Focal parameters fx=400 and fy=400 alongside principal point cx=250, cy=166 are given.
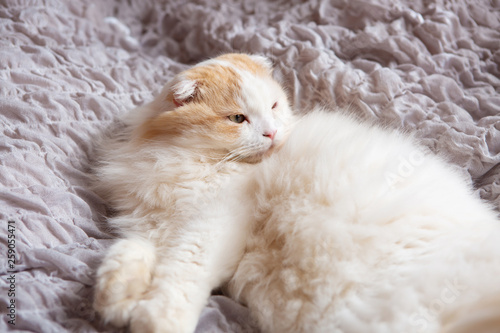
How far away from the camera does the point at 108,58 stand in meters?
2.01

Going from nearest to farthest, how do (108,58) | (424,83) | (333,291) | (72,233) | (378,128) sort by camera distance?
(333,291)
(72,233)
(378,128)
(424,83)
(108,58)

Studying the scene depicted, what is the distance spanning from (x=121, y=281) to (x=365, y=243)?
65 cm

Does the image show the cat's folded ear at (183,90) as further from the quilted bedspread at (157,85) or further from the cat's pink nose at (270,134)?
the quilted bedspread at (157,85)

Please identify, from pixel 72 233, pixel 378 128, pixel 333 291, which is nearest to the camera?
pixel 333 291

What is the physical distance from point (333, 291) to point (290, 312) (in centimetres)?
13

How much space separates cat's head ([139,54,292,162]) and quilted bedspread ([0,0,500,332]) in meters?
0.35

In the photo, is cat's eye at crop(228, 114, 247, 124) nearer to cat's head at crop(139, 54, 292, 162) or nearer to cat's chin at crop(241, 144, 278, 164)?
cat's head at crop(139, 54, 292, 162)

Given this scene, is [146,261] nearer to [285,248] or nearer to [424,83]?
[285,248]

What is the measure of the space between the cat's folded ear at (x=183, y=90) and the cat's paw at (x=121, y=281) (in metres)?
0.52

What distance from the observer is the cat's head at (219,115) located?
134cm

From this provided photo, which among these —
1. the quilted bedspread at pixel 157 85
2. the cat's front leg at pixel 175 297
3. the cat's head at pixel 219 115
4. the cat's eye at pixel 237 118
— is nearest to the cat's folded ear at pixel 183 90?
the cat's head at pixel 219 115

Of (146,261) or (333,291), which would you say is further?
(146,261)

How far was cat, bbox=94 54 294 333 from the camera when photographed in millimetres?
1041

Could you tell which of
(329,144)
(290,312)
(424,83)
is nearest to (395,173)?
(329,144)
